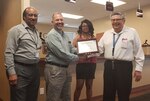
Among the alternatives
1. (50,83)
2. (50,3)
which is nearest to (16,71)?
(50,83)

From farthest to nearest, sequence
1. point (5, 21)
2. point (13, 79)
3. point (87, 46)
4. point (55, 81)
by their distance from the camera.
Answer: point (5, 21)
point (87, 46)
point (55, 81)
point (13, 79)

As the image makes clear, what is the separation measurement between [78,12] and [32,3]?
2.17 m

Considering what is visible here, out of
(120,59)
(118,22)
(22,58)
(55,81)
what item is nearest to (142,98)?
(120,59)

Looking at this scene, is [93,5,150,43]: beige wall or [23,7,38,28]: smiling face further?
[93,5,150,43]: beige wall

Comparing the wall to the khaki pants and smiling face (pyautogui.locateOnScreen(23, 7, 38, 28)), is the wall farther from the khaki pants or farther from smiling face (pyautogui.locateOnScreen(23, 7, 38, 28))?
the khaki pants

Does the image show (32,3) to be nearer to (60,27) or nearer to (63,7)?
(63,7)

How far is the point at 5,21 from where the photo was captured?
11.8 feet

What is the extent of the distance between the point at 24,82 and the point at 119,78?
1.17m

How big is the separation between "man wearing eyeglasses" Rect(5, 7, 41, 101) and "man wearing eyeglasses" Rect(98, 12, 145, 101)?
0.95m

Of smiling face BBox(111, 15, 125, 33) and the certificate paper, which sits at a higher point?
smiling face BBox(111, 15, 125, 33)

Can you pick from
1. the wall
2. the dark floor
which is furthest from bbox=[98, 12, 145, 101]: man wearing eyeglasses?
the dark floor

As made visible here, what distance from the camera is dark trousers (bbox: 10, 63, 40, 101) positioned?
2.25 m

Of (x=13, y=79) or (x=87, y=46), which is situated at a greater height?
(x=87, y=46)

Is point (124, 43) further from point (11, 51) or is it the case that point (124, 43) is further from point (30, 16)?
point (11, 51)
